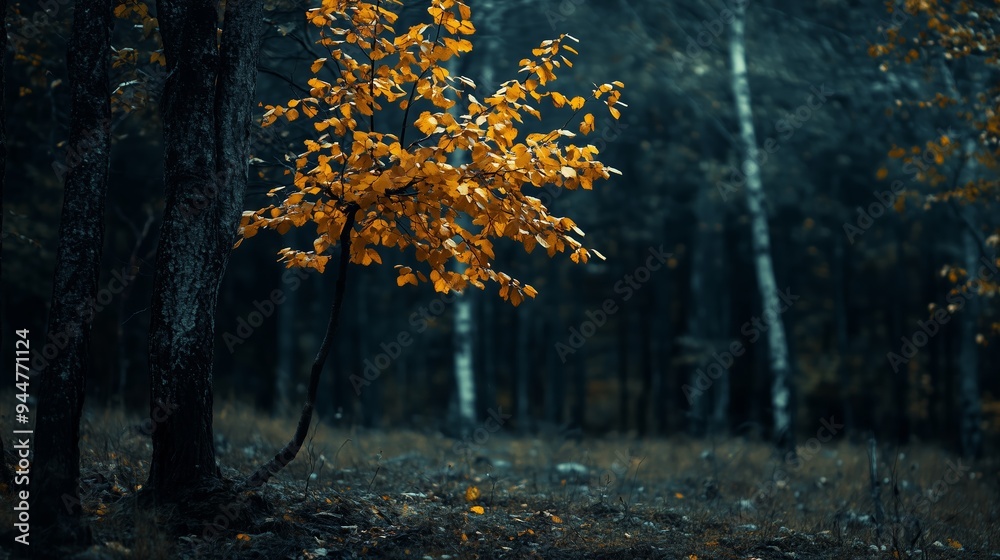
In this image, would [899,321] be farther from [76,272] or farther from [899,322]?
[76,272]

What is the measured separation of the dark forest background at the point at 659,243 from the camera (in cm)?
1400

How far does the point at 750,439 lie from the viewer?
62.3 feet

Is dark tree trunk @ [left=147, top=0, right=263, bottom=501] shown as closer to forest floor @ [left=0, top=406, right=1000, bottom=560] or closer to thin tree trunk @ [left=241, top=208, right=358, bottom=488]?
thin tree trunk @ [left=241, top=208, right=358, bottom=488]

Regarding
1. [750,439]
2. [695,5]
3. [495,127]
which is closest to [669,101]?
[695,5]

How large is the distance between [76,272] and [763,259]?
1230 cm

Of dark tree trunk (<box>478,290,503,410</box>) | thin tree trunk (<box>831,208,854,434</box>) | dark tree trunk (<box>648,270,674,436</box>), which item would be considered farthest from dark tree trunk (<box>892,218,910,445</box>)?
dark tree trunk (<box>478,290,503,410</box>)

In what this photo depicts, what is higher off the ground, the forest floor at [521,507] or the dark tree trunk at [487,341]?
the dark tree trunk at [487,341]

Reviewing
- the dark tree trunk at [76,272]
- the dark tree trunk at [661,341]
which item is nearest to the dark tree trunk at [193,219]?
the dark tree trunk at [76,272]

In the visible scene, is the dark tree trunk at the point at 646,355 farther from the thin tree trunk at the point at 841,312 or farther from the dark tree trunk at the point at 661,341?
the thin tree trunk at the point at 841,312

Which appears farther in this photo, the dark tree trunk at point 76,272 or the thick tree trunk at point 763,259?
the thick tree trunk at point 763,259

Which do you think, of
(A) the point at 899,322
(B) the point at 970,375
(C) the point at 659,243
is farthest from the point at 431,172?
(A) the point at 899,322

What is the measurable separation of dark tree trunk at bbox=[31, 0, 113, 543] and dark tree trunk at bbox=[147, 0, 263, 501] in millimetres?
442

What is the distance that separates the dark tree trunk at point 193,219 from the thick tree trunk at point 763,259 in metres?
10.6

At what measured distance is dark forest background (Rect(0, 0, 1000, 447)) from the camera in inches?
551
